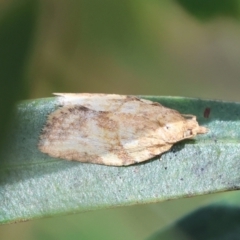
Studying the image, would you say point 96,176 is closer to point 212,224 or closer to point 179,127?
point 179,127

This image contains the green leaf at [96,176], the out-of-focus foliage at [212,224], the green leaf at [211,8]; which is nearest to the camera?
the green leaf at [96,176]

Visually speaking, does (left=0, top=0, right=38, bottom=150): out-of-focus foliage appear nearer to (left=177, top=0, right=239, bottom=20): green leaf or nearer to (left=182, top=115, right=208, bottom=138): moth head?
(left=182, top=115, right=208, bottom=138): moth head

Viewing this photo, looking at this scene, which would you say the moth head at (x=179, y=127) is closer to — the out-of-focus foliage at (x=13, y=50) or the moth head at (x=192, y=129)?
the moth head at (x=192, y=129)

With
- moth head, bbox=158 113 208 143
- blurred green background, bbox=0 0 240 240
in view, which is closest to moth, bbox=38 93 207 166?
moth head, bbox=158 113 208 143

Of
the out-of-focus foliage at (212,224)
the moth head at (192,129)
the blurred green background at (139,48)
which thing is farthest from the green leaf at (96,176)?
the blurred green background at (139,48)

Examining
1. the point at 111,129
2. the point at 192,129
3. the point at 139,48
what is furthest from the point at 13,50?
the point at 139,48

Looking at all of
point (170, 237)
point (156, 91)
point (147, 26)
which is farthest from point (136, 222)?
point (147, 26)
